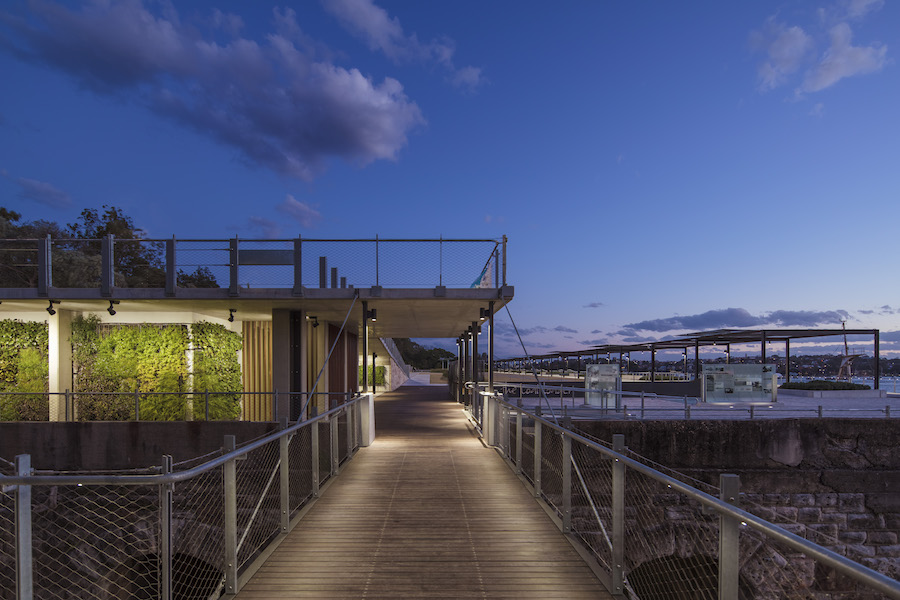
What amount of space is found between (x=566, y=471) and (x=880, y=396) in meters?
26.3

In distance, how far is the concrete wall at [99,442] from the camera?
1195 cm

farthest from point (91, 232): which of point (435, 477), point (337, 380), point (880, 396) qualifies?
point (880, 396)

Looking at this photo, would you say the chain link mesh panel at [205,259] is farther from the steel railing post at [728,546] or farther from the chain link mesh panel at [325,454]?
the steel railing post at [728,546]

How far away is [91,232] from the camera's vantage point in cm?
4162

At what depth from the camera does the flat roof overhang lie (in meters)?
11.7

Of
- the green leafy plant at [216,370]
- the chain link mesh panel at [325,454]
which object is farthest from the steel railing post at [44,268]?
the chain link mesh panel at [325,454]

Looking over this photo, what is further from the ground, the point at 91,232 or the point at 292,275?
the point at 91,232

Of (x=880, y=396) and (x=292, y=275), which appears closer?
(x=292, y=275)

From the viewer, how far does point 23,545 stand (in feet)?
8.97

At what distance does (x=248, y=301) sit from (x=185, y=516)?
4.57 metres

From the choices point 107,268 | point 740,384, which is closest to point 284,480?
point 107,268

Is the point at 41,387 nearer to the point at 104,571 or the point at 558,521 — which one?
the point at 104,571

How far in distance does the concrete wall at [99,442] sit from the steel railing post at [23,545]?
31.7 feet

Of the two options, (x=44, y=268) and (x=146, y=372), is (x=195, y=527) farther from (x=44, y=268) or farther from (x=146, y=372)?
(x=44, y=268)
